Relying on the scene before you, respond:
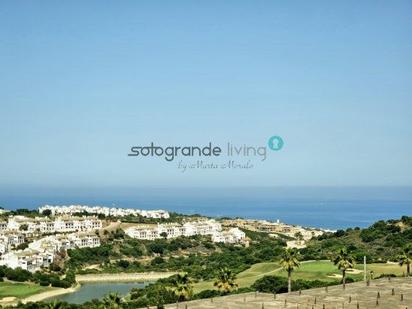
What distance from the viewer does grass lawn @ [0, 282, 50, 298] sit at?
54994 millimetres

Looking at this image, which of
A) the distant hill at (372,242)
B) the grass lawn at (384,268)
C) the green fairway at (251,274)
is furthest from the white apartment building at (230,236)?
the grass lawn at (384,268)

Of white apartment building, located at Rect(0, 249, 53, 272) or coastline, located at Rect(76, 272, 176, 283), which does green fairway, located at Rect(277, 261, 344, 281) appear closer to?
coastline, located at Rect(76, 272, 176, 283)

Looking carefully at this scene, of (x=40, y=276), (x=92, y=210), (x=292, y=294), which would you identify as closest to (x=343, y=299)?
(x=292, y=294)

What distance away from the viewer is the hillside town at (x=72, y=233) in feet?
244

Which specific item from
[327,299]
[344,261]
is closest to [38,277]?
[344,261]

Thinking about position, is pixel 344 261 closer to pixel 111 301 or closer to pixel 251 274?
pixel 111 301

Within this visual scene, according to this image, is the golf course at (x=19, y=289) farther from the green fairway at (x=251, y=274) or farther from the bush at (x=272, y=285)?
the bush at (x=272, y=285)

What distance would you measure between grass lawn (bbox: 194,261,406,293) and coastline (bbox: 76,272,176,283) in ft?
43.2

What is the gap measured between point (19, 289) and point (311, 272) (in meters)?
27.1

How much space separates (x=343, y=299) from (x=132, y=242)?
57866 mm

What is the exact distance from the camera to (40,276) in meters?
64.4

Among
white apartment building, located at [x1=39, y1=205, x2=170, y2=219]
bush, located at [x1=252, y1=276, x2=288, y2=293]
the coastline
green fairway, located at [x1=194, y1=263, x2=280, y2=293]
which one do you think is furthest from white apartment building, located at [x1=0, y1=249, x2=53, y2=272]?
white apartment building, located at [x1=39, y1=205, x2=170, y2=219]

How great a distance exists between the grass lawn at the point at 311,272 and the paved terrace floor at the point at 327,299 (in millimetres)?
11516

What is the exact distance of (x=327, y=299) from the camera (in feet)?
113
